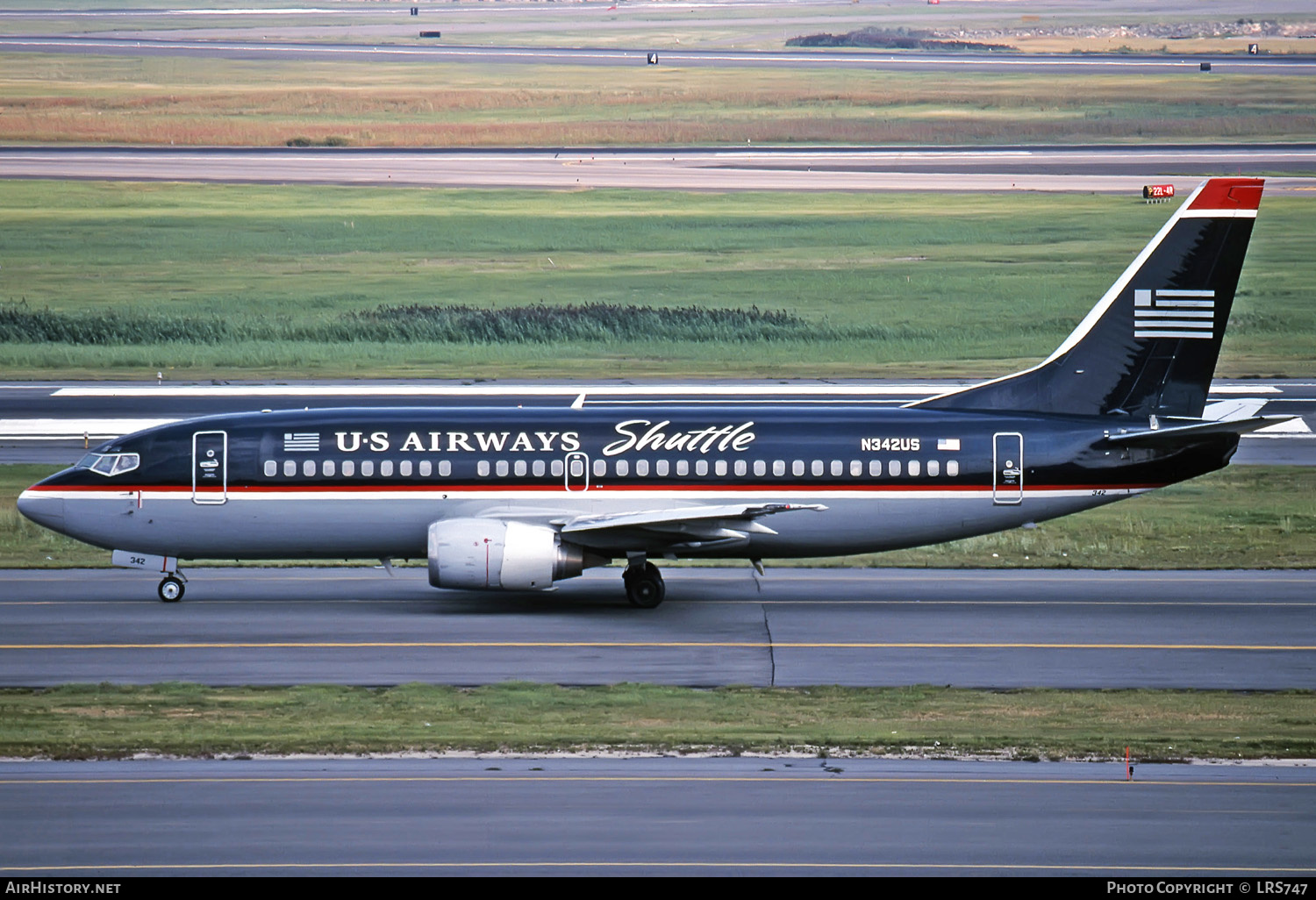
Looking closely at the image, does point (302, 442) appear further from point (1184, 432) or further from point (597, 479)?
point (1184, 432)

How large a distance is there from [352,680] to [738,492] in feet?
31.5

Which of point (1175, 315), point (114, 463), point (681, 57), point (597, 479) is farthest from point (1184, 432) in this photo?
point (681, 57)

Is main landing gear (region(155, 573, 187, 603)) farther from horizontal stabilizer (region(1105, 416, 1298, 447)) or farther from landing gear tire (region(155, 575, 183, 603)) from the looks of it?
horizontal stabilizer (region(1105, 416, 1298, 447))

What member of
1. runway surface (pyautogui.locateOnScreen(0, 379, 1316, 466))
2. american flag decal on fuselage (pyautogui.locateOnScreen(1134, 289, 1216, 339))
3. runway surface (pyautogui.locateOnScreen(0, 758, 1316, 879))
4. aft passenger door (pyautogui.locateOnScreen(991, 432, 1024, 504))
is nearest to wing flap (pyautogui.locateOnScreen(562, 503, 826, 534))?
aft passenger door (pyautogui.locateOnScreen(991, 432, 1024, 504))

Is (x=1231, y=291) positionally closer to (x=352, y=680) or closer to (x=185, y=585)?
(x=352, y=680)

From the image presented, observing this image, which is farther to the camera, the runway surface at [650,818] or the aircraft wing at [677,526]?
the aircraft wing at [677,526]

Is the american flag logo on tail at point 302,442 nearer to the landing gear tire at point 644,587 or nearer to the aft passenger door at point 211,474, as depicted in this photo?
the aft passenger door at point 211,474

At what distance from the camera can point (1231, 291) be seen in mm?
36250

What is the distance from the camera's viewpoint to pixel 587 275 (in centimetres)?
8969

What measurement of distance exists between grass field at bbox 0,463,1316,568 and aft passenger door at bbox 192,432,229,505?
584cm

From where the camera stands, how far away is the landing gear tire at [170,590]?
115 ft

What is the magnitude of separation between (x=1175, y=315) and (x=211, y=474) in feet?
67.4

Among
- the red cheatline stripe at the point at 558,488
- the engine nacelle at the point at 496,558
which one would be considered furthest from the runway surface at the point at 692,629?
the red cheatline stripe at the point at 558,488

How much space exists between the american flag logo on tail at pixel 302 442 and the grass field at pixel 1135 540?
257 inches
